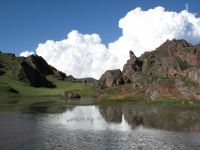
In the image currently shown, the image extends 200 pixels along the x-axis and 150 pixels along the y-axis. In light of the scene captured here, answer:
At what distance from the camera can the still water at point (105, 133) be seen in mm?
70000

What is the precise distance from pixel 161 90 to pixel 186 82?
35.9ft

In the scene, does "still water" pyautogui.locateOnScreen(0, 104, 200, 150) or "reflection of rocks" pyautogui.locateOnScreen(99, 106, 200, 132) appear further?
"reflection of rocks" pyautogui.locateOnScreen(99, 106, 200, 132)

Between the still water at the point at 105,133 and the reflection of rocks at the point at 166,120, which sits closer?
the still water at the point at 105,133

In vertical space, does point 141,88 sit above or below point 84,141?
above

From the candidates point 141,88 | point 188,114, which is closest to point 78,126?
point 188,114

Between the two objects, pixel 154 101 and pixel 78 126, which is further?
pixel 154 101

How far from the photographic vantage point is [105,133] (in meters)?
85.2

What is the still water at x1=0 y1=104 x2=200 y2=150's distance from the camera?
7000cm

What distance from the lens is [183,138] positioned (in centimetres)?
7875

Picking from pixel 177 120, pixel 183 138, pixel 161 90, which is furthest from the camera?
pixel 161 90

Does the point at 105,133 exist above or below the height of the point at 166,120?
below

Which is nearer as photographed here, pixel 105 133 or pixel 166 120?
pixel 105 133

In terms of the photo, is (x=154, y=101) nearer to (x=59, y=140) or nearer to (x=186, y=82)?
(x=186, y=82)

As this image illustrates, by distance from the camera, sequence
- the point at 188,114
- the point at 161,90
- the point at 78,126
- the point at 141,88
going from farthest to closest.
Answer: the point at 141,88 → the point at 161,90 → the point at 188,114 → the point at 78,126
